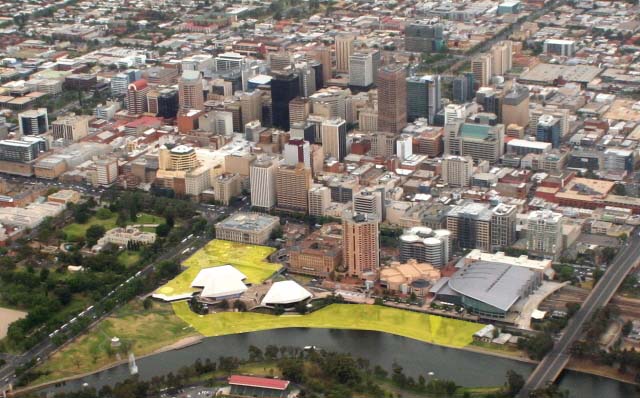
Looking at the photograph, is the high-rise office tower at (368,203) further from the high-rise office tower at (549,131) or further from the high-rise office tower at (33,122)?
the high-rise office tower at (33,122)

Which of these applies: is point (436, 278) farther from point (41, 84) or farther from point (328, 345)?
point (41, 84)

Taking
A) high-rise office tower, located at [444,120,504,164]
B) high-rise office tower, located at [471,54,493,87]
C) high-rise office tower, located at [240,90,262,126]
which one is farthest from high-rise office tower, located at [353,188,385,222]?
→ high-rise office tower, located at [471,54,493,87]

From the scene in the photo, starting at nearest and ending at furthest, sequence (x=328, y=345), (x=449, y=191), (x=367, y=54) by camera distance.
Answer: (x=328, y=345)
(x=449, y=191)
(x=367, y=54)

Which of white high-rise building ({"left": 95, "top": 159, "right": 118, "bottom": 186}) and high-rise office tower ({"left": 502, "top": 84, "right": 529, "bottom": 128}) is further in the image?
high-rise office tower ({"left": 502, "top": 84, "right": 529, "bottom": 128})

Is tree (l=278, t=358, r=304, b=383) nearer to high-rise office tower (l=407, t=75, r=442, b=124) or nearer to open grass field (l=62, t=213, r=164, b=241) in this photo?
open grass field (l=62, t=213, r=164, b=241)

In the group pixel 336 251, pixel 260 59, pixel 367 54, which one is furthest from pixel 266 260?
pixel 260 59

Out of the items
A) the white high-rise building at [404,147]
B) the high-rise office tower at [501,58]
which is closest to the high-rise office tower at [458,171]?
the white high-rise building at [404,147]
